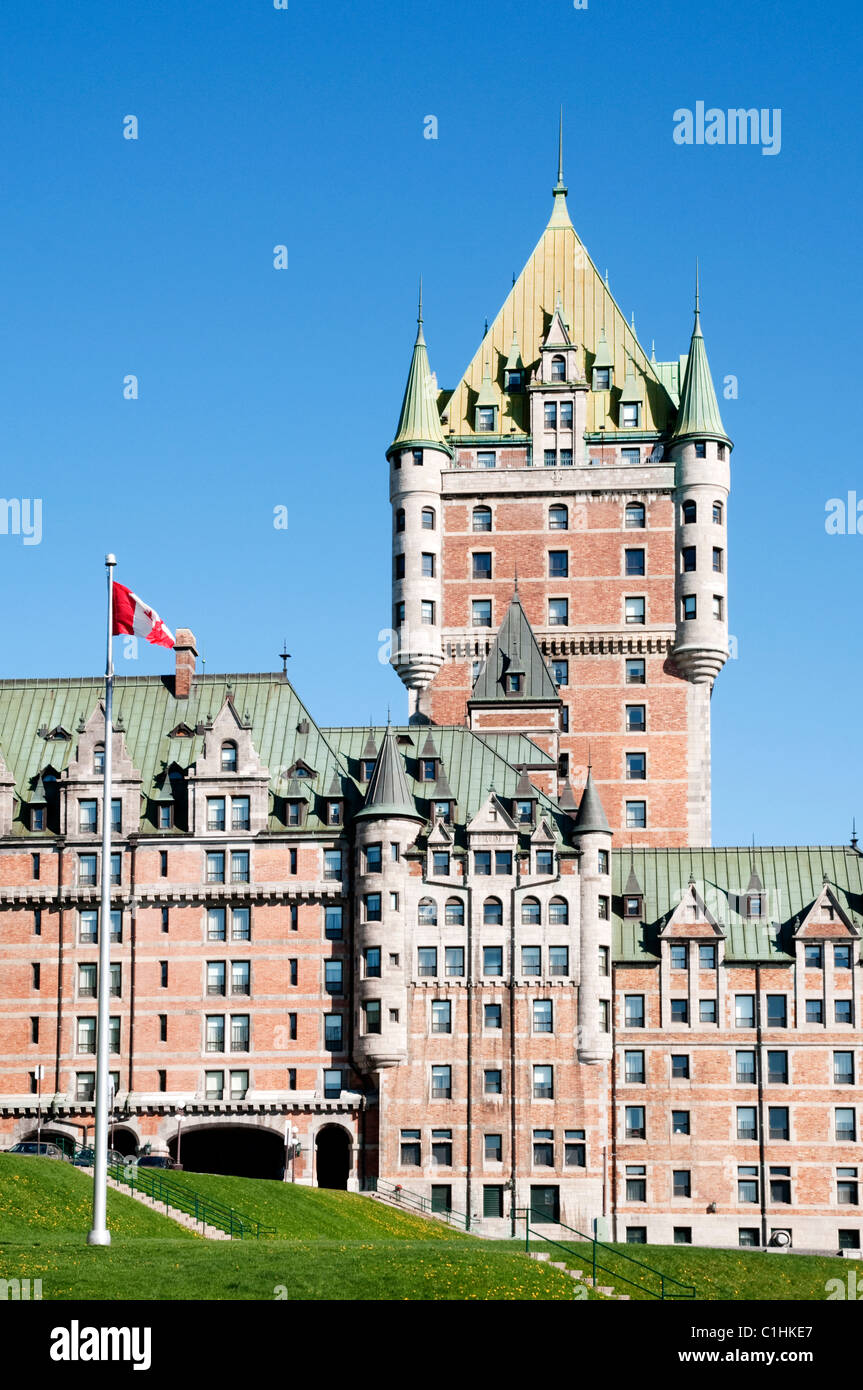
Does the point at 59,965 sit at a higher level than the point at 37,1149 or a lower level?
higher

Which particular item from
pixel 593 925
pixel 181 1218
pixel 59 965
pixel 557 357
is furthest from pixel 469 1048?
pixel 557 357

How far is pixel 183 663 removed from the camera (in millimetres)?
102750

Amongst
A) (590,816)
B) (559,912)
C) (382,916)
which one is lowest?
(382,916)

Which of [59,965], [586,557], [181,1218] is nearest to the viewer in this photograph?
[181,1218]

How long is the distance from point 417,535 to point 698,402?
56.7ft

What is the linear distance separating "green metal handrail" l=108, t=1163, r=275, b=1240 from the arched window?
25822 mm

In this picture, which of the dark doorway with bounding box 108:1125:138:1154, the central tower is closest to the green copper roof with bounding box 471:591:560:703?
the central tower

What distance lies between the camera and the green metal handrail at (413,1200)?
91.1 metres

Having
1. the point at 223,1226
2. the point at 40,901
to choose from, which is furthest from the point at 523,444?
the point at 223,1226

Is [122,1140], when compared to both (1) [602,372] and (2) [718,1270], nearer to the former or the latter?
(2) [718,1270]

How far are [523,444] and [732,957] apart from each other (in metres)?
34.9

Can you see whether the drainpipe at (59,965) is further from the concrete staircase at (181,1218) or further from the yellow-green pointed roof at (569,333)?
the yellow-green pointed roof at (569,333)

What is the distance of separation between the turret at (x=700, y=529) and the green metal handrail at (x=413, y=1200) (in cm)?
3429

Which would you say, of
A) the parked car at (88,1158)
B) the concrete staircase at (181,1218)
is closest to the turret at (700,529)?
the parked car at (88,1158)
